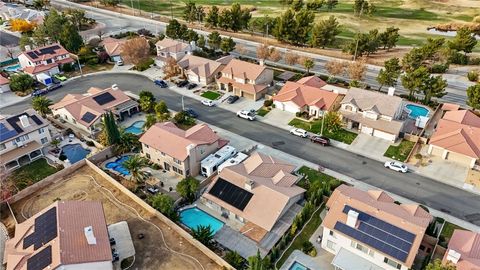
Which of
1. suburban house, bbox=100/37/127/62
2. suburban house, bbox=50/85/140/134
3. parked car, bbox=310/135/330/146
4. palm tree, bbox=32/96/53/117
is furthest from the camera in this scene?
suburban house, bbox=100/37/127/62

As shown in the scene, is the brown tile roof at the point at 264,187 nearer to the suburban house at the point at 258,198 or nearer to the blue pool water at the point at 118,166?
the suburban house at the point at 258,198

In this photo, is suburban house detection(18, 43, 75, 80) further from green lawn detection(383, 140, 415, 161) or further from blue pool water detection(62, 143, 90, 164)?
green lawn detection(383, 140, 415, 161)

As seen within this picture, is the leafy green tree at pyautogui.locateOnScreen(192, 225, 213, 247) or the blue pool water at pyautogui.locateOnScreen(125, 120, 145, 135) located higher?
the blue pool water at pyautogui.locateOnScreen(125, 120, 145, 135)

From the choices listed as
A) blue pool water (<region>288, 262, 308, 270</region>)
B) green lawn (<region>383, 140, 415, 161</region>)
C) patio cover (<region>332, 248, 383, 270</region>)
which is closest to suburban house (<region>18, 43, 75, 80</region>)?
blue pool water (<region>288, 262, 308, 270</region>)

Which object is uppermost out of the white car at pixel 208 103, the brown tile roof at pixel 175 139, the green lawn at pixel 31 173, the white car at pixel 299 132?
the brown tile roof at pixel 175 139

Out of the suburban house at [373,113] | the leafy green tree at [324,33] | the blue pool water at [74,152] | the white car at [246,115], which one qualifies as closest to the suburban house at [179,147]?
the blue pool water at [74,152]

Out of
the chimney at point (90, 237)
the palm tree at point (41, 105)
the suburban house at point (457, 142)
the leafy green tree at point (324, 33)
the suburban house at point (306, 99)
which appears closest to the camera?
the chimney at point (90, 237)

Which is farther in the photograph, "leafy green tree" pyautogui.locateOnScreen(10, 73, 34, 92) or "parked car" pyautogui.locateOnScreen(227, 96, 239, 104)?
"leafy green tree" pyautogui.locateOnScreen(10, 73, 34, 92)

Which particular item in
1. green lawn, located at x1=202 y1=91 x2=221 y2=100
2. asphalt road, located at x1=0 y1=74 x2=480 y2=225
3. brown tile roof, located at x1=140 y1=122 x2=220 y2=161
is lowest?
asphalt road, located at x1=0 y1=74 x2=480 y2=225
